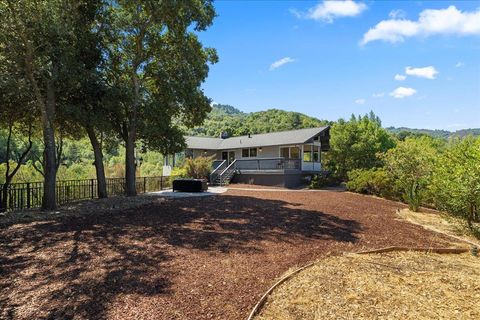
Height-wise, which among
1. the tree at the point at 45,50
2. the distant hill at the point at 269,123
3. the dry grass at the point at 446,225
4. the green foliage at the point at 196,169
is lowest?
the dry grass at the point at 446,225

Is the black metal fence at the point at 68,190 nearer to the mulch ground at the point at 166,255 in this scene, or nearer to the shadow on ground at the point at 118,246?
the mulch ground at the point at 166,255

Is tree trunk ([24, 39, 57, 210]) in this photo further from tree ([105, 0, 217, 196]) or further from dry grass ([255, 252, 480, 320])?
dry grass ([255, 252, 480, 320])

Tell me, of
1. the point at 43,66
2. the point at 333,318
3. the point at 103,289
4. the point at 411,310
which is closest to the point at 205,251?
the point at 103,289

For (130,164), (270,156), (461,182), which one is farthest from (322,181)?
(461,182)

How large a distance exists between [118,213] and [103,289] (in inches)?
241

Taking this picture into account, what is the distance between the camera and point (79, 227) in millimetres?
8430

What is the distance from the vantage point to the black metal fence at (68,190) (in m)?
12.0

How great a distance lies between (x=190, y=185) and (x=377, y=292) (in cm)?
1469

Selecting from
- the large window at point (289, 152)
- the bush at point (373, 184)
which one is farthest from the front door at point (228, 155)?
the bush at point (373, 184)

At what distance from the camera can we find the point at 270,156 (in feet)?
91.5

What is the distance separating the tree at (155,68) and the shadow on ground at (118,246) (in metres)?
5.68

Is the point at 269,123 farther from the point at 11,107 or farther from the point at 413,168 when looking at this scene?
the point at 11,107

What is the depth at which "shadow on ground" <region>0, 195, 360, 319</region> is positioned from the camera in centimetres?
458

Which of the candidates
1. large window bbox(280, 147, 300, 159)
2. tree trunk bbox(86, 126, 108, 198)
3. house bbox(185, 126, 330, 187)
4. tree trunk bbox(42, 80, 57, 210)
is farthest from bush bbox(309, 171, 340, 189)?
tree trunk bbox(42, 80, 57, 210)
